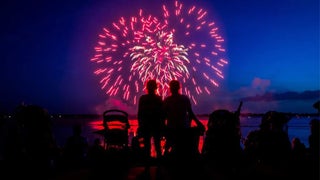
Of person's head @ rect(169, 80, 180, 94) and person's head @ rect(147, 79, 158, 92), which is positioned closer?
person's head @ rect(147, 79, 158, 92)

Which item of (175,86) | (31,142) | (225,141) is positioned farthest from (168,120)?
(31,142)

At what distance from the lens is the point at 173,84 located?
23.7 feet

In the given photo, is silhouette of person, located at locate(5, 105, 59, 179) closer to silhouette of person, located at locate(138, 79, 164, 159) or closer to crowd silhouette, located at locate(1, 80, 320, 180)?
crowd silhouette, located at locate(1, 80, 320, 180)

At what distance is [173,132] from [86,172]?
1.89m

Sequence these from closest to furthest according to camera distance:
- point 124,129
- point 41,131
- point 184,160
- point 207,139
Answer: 1. point 184,160
2. point 41,131
3. point 207,139
4. point 124,129

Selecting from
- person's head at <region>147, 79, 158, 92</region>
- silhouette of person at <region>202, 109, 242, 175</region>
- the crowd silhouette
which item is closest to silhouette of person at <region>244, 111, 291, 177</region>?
the crowd silhouette

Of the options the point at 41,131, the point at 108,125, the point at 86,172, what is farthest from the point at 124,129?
the point at 41,131

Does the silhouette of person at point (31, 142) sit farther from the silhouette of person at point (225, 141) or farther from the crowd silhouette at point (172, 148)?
the silhouette of person at point (225, 141)

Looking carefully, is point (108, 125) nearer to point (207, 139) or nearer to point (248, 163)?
point (207, 139)

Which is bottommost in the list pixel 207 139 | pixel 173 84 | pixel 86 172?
pixel 86 172

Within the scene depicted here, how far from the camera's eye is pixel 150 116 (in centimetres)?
695

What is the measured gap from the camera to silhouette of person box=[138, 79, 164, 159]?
695cm

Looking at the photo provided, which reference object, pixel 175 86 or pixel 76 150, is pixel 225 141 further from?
pixel 76 150

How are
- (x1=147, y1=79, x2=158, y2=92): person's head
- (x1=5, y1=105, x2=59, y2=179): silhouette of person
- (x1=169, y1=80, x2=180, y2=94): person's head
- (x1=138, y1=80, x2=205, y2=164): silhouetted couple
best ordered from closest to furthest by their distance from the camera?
(x1=138, y1=80, x2=205, y2=164): silhouetted couple < (x1=5, y1=105, x2=59, y2=179): silhouette of person < (x1=147, y1=79, x2=158, y2=92): person's head < (x1=169, y1=80, x2=180, y2=94): person's head
